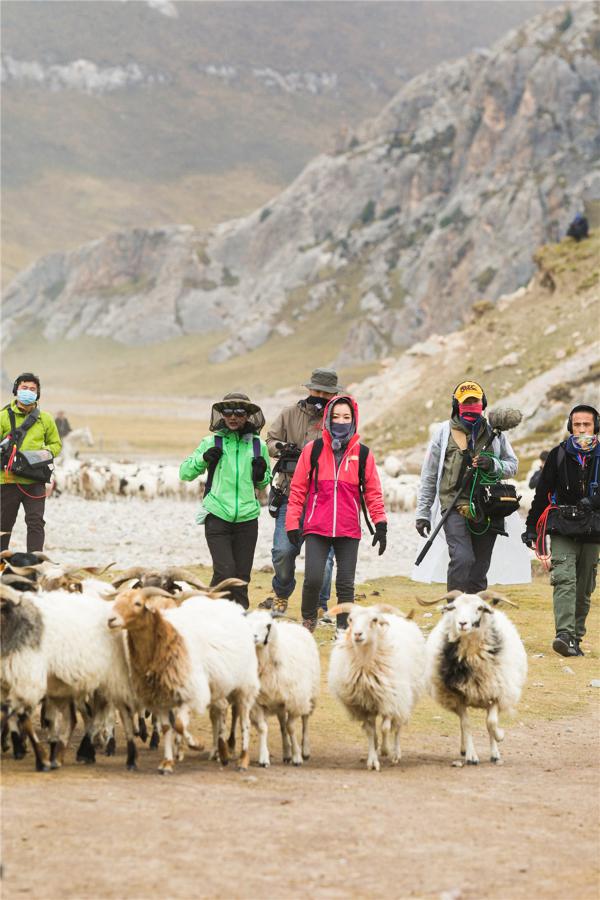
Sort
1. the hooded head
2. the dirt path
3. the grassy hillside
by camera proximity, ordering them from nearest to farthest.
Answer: the dirt path, the hooded head, the grassy hillside

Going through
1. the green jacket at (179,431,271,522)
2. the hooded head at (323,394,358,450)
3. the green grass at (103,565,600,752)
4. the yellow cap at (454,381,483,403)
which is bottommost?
the green grass at (103,565,600,752)

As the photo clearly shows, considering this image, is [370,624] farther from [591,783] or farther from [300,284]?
[300,284]

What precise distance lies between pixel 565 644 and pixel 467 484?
109 inches

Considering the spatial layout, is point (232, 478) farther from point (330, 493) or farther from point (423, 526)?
point (423, 526)

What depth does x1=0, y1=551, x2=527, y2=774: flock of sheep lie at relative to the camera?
772 centimetres

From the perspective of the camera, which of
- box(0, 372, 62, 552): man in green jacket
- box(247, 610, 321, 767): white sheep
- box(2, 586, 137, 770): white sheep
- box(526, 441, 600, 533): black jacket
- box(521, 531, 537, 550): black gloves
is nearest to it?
box(2, 586, 137, 770): white sheep

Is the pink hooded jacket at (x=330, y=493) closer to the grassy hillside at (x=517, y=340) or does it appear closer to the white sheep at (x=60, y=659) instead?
the white sheep at (x=60, y=659)

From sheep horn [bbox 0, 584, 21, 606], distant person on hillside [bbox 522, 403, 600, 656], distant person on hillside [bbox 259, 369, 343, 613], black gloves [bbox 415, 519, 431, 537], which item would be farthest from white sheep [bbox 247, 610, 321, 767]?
distant person on hillside [bbox 522, 403, 600, 656]

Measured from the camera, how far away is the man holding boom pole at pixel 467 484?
36.0 ft

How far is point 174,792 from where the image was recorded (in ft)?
22.6

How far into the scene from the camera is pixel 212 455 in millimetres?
10547

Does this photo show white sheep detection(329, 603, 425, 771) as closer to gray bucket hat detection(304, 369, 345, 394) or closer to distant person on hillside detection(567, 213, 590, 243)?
gray bucket hat detection(304, 369, 345, 394)

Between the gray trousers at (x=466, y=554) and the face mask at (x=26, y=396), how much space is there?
4501 millimetres

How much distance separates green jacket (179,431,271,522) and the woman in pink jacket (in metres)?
0.37
